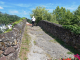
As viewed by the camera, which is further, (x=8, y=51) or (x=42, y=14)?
(x=42, y=14)

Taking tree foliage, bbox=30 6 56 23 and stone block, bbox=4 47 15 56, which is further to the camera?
tree foliage, bbox=30 6 56 23

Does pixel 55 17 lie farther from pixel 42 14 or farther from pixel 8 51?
pixel 8 51

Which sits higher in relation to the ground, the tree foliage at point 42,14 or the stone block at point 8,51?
the tree foliage at point 42,14

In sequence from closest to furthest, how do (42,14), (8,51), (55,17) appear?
(8,51) < (42,14) < (55,17)

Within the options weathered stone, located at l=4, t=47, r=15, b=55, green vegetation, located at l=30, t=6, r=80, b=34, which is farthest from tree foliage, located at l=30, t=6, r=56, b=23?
weathered stone, located at l=4, t=47, r=15, b=55

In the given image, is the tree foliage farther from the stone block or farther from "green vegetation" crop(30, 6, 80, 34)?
the stone block

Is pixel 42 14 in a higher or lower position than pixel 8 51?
higher

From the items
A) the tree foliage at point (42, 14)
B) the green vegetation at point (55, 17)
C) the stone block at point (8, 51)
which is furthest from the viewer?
the tree foliage at point (42, 14)

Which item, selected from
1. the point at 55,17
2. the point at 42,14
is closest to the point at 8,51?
the point at 42,14

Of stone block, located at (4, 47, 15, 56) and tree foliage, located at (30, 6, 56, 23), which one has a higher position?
tree foliage, located at (30, 6, 56, 23)

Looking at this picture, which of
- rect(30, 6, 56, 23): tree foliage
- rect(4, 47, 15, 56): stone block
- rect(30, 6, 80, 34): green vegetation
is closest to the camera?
rect(4, 47, 15, 56): stone block

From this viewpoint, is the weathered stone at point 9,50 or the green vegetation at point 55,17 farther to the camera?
the green vegetation at point 55,17

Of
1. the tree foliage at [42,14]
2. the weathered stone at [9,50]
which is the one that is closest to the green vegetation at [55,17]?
the tree foliage at [42,14]

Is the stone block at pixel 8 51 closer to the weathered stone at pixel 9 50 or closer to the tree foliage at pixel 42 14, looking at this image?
the weathered stone at pixel 9 50
